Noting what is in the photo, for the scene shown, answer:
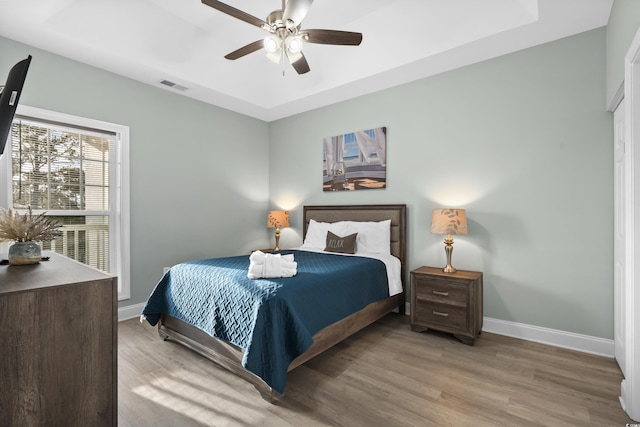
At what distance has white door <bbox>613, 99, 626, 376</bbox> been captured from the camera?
232 cm

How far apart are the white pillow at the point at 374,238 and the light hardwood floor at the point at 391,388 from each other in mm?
1102

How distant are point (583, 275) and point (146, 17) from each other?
480 centimetres

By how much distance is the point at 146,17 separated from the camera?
3.14 m

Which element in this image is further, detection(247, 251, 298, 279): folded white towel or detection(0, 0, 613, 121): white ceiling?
detection(0, 0, 613, 121): white ceiling

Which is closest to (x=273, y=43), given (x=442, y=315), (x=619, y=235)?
(x=442, y=315)

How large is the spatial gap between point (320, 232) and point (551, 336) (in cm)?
265

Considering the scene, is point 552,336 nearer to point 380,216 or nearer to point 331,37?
point 380,216

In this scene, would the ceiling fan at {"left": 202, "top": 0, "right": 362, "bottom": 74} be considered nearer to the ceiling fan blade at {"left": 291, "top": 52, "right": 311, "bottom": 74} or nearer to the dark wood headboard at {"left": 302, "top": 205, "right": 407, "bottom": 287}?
the ceiling fan blade at {"left": 291, "top": 52, "right": 311, "bottom": 74}

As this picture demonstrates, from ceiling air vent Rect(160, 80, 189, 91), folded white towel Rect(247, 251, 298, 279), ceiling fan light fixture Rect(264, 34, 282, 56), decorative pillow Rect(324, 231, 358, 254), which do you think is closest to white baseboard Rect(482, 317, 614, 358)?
decorative pillow Rect(324, 231, 358, 254)

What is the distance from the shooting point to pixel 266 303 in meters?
2.00

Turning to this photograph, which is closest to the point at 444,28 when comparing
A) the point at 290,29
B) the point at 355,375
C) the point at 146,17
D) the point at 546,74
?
the point at 546,74

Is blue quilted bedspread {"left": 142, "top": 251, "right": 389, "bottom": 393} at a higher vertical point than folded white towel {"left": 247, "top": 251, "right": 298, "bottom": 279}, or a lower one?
lower

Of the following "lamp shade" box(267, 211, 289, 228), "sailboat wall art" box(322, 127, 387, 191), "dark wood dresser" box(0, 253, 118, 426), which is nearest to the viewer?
"dark wood dresser" box(0, 253, 118, 426)

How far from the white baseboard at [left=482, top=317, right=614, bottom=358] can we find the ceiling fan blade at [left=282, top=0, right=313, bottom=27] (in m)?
3.25
